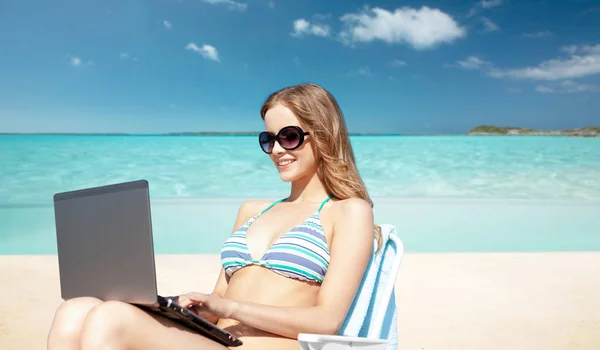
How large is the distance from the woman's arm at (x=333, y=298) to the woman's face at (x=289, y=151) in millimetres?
310

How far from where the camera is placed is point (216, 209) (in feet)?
37.8

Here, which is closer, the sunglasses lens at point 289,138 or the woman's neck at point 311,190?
the sunglasses lens at point 289,138

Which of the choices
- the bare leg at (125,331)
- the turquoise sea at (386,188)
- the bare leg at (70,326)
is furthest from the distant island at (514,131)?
the bare leg at (70,326)

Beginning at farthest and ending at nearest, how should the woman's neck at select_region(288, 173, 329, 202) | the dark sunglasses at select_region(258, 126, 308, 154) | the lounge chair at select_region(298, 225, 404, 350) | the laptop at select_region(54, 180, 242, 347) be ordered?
the woman's neck at select_region(288, 173, 329, 202)
the dark sunglasses at select_region(258, 126, 308, 154)
the lounge chair at select_region(298, 225, 404, 350)
the laptop at select_region(54, 180, 242, 347)

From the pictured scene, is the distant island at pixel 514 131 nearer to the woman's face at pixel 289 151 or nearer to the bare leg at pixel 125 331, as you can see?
the woman's face at pixel 289 151

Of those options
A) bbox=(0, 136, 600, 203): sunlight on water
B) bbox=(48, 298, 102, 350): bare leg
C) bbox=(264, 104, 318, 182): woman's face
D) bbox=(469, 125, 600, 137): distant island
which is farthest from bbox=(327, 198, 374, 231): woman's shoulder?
bbox=(469, 125, 600, 137): distant island

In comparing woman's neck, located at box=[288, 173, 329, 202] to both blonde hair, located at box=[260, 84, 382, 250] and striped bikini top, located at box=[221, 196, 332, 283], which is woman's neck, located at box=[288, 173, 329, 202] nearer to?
blonde hair, located at box=[260, 84, 382, 250]

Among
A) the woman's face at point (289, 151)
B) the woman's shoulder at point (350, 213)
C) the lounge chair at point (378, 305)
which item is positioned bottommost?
the lounge chair at point (378, 305)

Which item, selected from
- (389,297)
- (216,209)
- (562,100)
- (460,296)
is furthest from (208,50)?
(389,297)

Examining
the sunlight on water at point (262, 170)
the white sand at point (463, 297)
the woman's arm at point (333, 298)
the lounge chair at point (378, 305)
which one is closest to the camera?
the woman's arm at point (333, 298)

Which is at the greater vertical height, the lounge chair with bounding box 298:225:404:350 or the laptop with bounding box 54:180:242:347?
the laptop with bounding box 54:180:242:347

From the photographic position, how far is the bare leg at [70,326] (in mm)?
1802

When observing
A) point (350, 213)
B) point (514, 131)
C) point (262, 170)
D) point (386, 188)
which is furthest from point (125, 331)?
point (514, 131)

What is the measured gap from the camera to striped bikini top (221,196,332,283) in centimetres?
220
